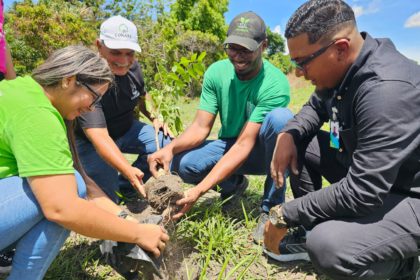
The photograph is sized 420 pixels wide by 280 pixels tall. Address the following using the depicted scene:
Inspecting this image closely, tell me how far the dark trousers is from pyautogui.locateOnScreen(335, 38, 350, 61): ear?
0.73 meters

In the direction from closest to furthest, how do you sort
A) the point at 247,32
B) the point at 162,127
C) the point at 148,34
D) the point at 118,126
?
the point at 247,32
the point at 118,126
the point at 162,127
the point at 148,34

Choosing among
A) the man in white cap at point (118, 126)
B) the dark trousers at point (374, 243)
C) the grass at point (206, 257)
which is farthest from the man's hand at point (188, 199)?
the dark trousers at point (374, 243)

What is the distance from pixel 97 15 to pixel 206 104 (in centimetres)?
1736

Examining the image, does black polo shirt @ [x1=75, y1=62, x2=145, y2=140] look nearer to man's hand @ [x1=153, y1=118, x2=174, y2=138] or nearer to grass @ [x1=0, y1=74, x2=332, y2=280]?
man's hand @ [x1=153, y1=118, x2=174, y2=138]

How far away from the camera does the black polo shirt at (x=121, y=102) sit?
2895 mm

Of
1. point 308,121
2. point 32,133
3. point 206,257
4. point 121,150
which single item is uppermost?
point 308,121

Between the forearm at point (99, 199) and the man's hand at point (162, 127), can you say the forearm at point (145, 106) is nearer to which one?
the man's hand at point (162, 127)

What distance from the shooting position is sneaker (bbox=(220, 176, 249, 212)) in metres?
2.99

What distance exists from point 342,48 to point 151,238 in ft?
4.12

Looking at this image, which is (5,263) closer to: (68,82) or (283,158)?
(68,82)

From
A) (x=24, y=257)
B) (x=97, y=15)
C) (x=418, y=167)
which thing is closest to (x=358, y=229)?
(x=418, y=167)

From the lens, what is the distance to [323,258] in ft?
5.40

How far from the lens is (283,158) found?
86.9 inches

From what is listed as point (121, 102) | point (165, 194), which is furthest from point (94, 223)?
point (121, 102)
